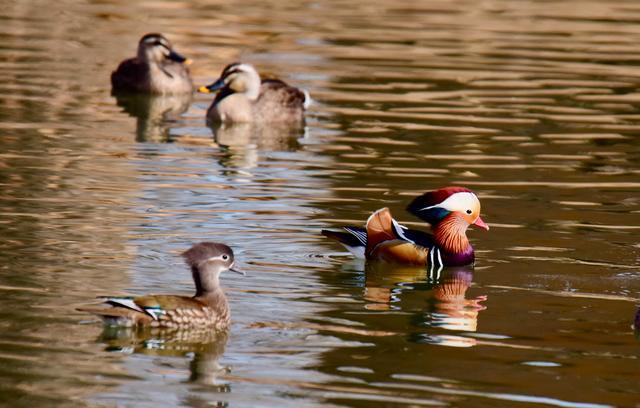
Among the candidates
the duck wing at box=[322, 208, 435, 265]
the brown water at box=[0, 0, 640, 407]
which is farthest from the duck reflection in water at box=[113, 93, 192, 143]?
the duck wing at box=[322, 208, 435, 265]

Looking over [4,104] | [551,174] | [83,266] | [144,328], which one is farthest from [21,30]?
[144,328]

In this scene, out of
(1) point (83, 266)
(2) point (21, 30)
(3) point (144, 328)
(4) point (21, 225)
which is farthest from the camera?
(2) point (21, 30)

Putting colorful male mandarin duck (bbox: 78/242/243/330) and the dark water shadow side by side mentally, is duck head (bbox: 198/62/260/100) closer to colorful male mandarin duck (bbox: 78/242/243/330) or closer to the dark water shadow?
the dark water shadow

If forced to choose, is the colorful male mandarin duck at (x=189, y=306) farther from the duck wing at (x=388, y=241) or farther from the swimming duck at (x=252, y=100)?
the swimming duck at (x=252, y=100)

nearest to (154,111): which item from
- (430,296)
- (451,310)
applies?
(430,296)

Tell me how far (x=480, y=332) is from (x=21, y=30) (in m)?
21.9

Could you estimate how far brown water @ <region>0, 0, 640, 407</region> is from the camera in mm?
9844

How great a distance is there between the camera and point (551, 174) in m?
17.8

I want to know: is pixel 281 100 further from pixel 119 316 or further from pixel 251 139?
pixel 119 316

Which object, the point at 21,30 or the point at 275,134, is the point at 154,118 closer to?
the point at 275,134

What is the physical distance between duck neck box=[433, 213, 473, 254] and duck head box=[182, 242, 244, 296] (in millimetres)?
2891

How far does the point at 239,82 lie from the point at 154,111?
1480 mm

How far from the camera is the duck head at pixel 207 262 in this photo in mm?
10695

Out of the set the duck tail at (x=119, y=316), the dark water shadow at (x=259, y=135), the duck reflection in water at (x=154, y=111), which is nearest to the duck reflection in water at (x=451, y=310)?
the duck tail at (x=119, y=316)
